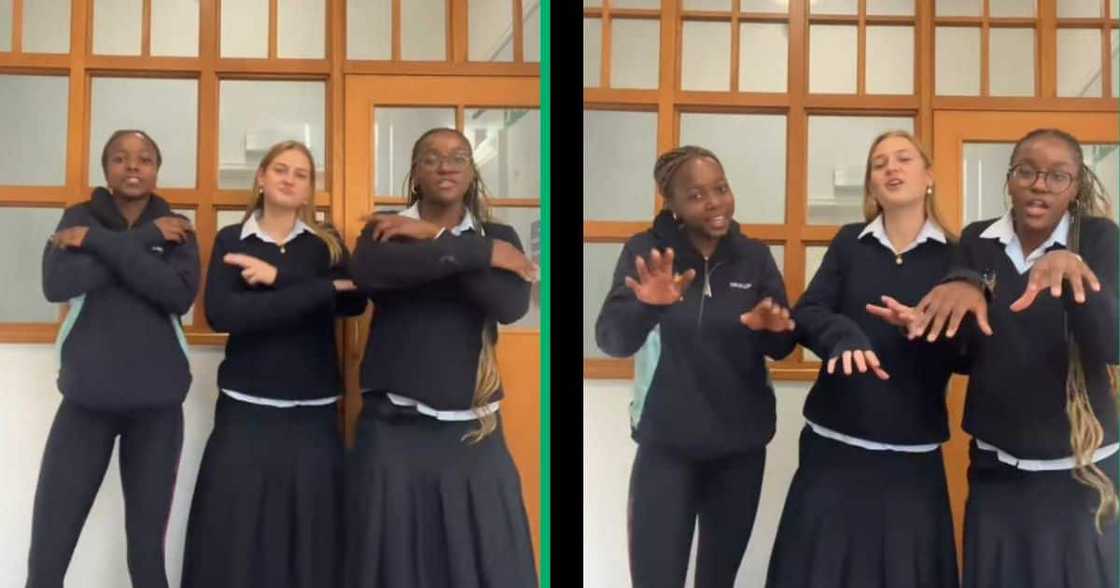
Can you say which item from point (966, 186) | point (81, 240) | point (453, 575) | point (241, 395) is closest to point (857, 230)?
point (966, 186)

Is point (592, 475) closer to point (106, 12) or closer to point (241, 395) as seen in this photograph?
point (241, 395)

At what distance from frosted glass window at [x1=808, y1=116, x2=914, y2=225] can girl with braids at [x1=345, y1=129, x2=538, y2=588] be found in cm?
61

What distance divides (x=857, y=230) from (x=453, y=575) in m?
1.04

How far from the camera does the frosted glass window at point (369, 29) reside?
2.03m

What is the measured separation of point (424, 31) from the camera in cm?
204

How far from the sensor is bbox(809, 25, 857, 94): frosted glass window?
2.06 m

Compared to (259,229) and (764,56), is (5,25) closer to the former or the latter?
(259,229)

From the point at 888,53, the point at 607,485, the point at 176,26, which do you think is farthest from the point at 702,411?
the point at 176,26

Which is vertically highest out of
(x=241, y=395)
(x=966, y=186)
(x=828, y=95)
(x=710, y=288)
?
(x=828, y=95)

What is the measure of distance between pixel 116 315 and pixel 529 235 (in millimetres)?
802

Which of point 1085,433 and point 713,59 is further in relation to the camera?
point 713,59

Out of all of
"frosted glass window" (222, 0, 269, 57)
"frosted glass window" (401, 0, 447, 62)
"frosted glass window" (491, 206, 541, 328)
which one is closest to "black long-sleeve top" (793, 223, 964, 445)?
"frosted glass window" (491, 206, 541, 328)

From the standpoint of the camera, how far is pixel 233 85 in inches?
79.0

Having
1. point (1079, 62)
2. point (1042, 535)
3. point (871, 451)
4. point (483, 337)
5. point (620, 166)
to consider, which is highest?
point (1079, 62)
